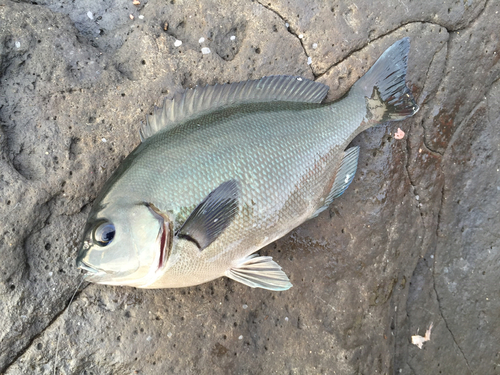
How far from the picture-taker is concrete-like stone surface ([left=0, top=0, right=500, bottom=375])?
1.96m

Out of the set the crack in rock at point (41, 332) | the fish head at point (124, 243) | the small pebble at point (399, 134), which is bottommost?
the crack in rock at point (41, 332)

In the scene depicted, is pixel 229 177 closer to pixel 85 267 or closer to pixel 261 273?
pixel 261 273

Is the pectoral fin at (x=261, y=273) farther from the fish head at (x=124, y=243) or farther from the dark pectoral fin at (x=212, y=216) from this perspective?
the fish head at (x=124, y=243)

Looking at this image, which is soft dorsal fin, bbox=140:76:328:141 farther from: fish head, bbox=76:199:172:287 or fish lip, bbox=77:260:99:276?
fish lip, bbox=77:260:99:276

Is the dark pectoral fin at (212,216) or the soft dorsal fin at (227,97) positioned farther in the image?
the soft dorsal fin at (227,97)

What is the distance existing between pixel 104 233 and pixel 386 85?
1.79 metres

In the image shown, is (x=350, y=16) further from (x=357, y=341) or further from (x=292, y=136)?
(x=357, y=341)

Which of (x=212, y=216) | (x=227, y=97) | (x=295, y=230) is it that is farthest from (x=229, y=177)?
(x=295, y=230)

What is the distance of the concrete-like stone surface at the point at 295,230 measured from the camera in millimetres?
1958

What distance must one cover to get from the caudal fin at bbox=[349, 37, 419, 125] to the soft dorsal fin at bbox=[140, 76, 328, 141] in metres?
0.28

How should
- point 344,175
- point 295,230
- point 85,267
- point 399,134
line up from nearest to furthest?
point 85,267
point 344,175
point 295,230
point 399,134

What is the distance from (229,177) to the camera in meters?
1.79

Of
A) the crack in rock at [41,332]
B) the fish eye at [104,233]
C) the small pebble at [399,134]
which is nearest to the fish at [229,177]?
the fish eye at [104,233]

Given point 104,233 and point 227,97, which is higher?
point 227,97
